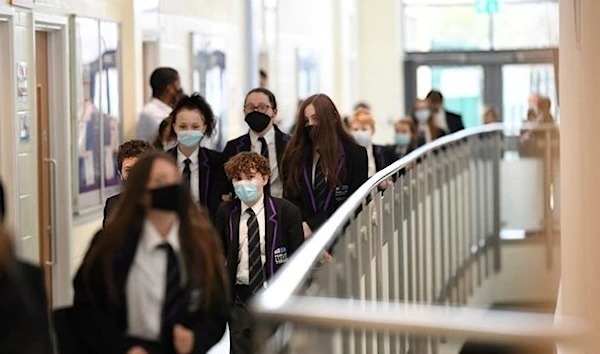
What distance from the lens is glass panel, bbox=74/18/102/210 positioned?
36.7 ft

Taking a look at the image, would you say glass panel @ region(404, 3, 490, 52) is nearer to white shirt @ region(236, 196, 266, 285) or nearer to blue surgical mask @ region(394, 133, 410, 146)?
blue surgical mask @ region(394, 133, 410, 146)

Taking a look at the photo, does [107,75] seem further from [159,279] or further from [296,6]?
[296,6]

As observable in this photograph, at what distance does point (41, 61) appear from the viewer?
10750mm

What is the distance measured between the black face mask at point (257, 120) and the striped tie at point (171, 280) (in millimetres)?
4291

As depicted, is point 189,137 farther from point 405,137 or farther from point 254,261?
point 405,137

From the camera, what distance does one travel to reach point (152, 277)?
5.22 m

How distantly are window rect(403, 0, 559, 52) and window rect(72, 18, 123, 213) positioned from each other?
50.6ft

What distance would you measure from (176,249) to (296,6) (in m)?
16.6

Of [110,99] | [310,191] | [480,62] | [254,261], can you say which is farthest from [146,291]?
[480,62]

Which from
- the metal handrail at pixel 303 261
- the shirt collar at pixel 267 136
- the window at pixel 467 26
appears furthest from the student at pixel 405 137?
the window at pixel 467 26

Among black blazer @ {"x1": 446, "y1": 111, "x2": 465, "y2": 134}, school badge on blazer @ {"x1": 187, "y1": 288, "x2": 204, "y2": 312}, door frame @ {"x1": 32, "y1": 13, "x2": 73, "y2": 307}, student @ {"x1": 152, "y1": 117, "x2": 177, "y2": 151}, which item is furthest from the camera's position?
black blazer @ {"x1": 446, "y1": 111, "x2": 465, "y2": 134}

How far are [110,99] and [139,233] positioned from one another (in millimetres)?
6969

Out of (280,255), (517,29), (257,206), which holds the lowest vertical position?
(280,255)

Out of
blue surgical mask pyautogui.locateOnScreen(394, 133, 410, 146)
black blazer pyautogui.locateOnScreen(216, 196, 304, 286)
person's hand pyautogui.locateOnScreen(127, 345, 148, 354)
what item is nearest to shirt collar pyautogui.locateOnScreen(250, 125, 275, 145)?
A: black blazer pyautogui.locateOnScreen(216, 196, 304, 286)
